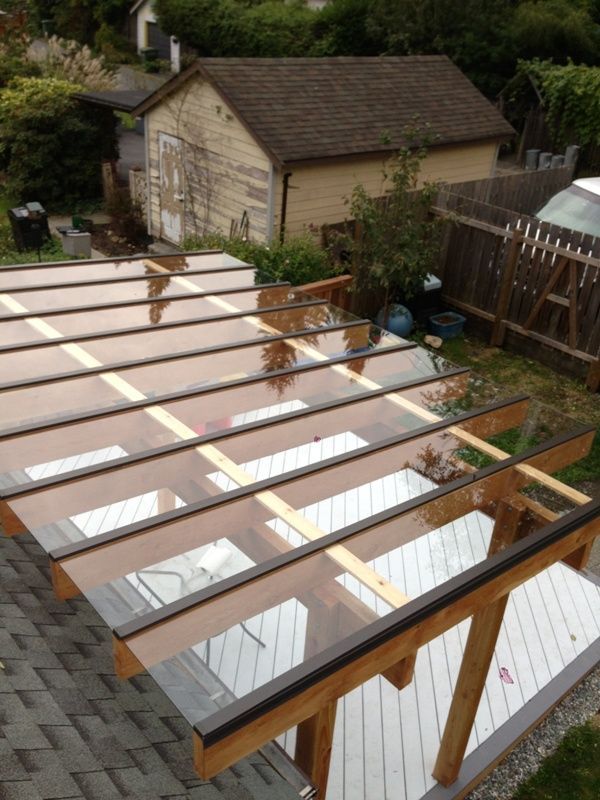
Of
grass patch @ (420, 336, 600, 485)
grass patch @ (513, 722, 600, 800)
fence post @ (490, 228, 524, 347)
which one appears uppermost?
fence post @ (490, 228, 524, 347)

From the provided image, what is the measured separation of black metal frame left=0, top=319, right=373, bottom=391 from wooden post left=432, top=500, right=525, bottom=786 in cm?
261

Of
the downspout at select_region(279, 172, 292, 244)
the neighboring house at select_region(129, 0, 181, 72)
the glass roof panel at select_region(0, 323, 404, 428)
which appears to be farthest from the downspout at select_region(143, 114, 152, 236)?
the neighboring house at select_region(129, 0, 181, 72)

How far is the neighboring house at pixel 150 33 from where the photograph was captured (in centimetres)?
3428

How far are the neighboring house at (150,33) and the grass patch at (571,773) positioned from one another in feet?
112

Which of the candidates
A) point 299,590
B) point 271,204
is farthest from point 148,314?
point 271,204

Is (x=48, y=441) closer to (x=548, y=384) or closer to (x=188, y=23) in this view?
(x=548, y=384)

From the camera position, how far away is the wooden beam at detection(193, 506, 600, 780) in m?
2.70

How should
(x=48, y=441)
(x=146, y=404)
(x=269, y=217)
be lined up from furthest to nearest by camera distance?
(x=269, y=217)
(x=146, y=404)
(x=48, y=441)

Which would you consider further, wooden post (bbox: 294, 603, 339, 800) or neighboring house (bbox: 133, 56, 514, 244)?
neighboring house (bbox: 133, 56, 514, 244)

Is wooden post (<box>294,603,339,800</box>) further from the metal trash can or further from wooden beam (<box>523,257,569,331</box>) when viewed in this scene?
the metal trash can

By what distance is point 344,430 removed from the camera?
498cm

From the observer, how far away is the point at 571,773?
5754 millimetres

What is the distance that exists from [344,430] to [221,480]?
945 mm

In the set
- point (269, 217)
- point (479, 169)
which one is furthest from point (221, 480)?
point (479, 169)
